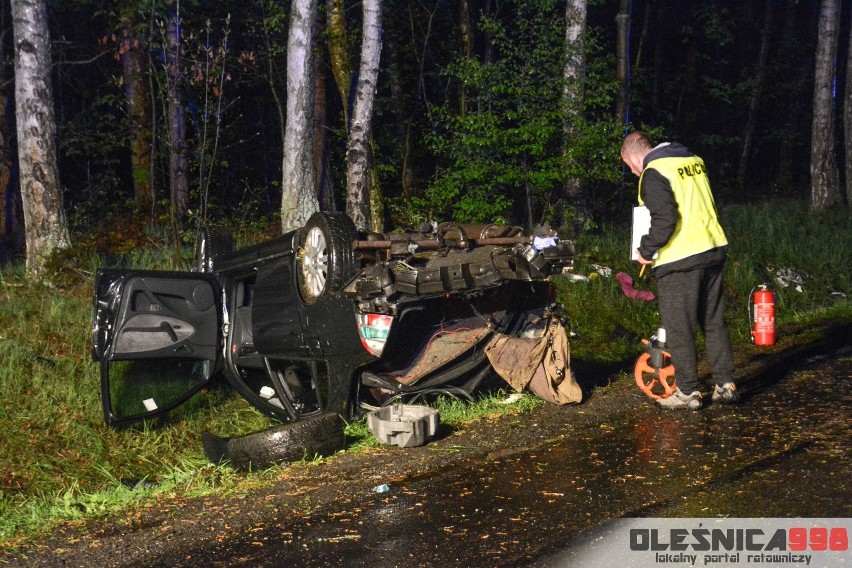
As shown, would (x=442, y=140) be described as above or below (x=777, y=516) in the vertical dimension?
above

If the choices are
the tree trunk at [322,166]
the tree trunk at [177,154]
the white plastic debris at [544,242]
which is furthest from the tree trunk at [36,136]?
the white plastic debris at [544,242]

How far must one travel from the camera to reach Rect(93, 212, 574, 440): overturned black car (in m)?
6.30

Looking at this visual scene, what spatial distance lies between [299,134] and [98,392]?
17.6ft

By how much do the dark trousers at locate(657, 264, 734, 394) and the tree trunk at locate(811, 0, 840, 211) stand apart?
1339 cm

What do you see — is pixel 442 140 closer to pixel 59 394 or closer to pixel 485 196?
pixel 485 196

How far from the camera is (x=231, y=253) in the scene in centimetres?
823

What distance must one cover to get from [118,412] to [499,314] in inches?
122

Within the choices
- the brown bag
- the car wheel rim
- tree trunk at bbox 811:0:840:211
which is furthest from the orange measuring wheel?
tree trunk at bbox 811:0:840:211

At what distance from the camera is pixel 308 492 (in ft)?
17.8

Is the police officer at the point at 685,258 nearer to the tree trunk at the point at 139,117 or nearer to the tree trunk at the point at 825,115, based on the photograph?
the tree trunk at the point at 139,117

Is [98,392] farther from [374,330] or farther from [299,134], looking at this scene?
[299,134]

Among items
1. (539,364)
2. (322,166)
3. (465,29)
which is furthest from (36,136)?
(465,29)

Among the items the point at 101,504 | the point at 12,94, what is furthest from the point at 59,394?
the point at 12,94

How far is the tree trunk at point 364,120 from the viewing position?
43.1 feet
